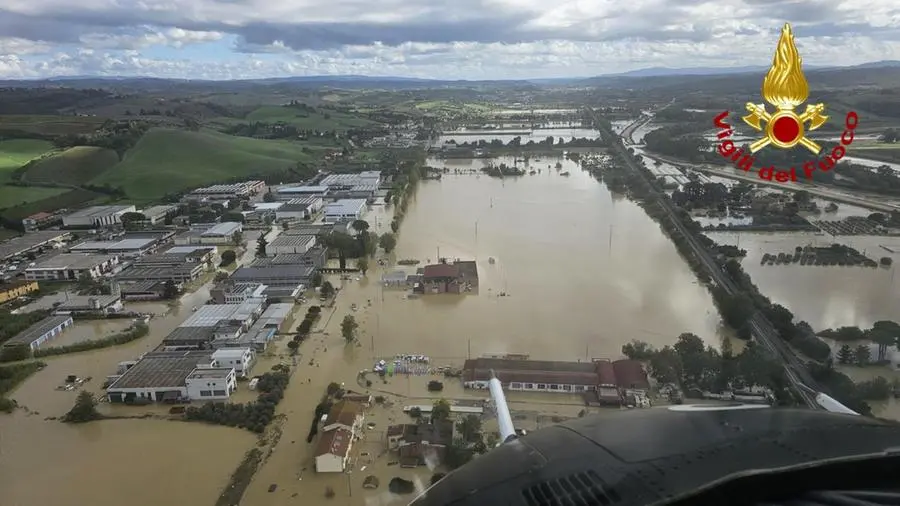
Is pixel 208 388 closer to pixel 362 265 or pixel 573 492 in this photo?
pixel 362 265

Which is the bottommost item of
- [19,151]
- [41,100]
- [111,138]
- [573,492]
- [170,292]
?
[170,292]

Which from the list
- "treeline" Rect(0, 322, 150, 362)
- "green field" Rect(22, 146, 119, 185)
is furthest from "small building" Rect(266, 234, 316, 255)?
"green field" Rect(22, 146, 119, 185)

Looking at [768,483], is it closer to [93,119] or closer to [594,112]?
[93,119]

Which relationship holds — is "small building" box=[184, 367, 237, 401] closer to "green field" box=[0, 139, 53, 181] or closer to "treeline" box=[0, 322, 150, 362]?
"treeline" box=[0, 322, 150, 362]

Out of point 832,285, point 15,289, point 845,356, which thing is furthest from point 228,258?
point 832,285

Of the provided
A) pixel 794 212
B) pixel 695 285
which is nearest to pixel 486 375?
pixel 695 285
